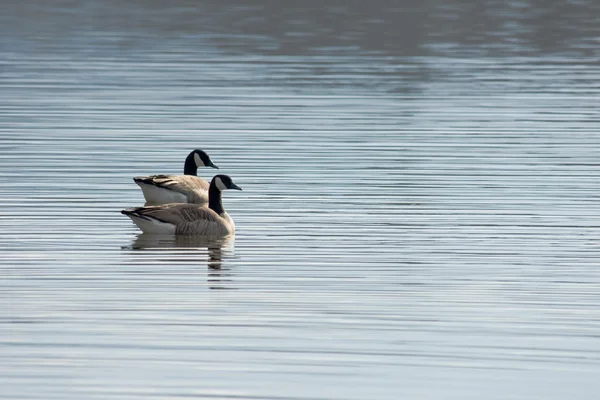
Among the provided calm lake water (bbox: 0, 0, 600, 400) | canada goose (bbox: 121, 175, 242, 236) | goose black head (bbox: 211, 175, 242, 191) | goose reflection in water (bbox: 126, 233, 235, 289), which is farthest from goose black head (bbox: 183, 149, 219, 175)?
goose reflection in water (bbox: 126, 233, 235, 289)

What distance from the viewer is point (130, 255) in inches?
647

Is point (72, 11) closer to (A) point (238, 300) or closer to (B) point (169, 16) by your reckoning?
(B) point (169, 16)

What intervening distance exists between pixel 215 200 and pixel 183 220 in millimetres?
777

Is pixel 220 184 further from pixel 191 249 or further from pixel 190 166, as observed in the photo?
pixel 190 166

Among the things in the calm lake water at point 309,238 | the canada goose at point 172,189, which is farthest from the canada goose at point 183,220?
the canada goose at point 172,189

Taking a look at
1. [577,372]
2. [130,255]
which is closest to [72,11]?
[130,255]

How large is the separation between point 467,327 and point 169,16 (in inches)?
2457

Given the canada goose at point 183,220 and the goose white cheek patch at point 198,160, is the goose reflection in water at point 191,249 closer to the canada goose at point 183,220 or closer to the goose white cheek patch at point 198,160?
the canada goose at point 183,220

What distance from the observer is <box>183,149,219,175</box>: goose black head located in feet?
73.9

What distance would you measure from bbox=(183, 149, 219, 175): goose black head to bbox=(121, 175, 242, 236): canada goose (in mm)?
4000

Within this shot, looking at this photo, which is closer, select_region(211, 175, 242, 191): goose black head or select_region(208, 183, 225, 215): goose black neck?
select_region(208, 183, 225, 215): goose black neck

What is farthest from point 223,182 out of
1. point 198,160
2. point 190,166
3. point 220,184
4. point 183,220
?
point 190,166

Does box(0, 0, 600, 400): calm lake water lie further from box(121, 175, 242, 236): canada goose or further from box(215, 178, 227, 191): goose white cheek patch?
box(215, 178, 227, 191): goose white cheek patch

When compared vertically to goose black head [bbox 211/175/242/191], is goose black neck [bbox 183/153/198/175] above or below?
below
